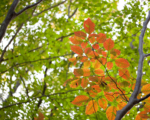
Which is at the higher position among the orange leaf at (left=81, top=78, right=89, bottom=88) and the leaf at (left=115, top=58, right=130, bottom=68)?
the orange leaf at (left=81, top=78, right=89, bottom=88)

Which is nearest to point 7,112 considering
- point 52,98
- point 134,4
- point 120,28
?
point 52,98

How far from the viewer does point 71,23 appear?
232 centimetres

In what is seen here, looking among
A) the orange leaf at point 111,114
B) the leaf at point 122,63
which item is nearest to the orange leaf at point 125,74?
the leaf at point 122,63

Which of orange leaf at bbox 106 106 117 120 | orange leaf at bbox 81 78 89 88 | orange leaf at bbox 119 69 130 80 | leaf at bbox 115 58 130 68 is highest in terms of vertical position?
orange leaf at bbox 81 78 89 88

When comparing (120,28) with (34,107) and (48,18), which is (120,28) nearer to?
(48,18)

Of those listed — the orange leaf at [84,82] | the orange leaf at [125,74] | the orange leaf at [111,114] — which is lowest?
the orange leaf at [111,114]

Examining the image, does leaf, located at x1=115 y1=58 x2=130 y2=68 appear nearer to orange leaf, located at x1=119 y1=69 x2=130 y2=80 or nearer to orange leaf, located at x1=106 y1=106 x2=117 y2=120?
orange leaf, located at x1=119 y1=69 x2=130 y2=80

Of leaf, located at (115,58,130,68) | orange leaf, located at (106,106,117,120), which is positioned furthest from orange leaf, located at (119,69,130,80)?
orange leaf, located at (106,106,117,120)

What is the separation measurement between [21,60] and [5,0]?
1.12 m

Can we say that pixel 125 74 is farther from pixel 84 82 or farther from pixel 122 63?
pixel 84 82

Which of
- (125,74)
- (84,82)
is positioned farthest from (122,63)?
(84,82)

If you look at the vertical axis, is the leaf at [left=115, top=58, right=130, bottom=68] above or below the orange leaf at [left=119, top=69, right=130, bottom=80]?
above

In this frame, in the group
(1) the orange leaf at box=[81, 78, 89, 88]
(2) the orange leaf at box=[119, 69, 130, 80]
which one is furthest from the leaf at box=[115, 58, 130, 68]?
(1) the orange leaf at box=[81, 78, 89, 88]

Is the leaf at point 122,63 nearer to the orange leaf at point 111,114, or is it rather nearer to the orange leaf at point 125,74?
the orange leaf at point 125,74
